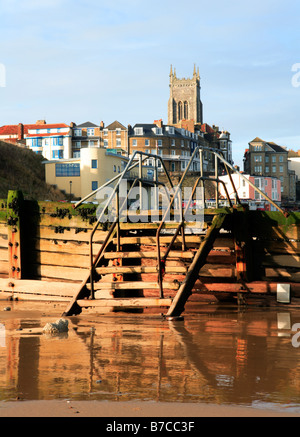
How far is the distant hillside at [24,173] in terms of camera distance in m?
58.5

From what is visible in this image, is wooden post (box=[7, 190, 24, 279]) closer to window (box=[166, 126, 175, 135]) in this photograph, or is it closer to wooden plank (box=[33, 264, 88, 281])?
wooden plank (box=[33, 264, 88, 281])

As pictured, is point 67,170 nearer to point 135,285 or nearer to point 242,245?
point 242,245

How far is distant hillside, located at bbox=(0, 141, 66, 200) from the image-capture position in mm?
58459

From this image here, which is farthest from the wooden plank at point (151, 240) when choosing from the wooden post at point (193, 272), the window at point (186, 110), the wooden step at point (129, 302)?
the window at point (186, 110)

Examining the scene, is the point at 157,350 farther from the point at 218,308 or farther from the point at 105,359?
the point at 218,308

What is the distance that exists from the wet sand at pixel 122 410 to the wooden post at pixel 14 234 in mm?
8841

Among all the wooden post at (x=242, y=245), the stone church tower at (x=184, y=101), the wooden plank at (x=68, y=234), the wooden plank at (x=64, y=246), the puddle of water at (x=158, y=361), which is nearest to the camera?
the puddle of water at (x=158, y=361)

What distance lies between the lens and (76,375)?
5.38 metres

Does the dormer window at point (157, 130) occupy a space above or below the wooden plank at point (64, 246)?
above

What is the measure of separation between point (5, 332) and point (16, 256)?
16.5 feet

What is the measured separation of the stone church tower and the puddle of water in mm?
173897

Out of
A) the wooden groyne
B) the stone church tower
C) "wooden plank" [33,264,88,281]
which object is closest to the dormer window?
the stone church tower

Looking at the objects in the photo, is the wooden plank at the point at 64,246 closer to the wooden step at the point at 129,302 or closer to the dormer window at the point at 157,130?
the wooden step at the point at 129,302

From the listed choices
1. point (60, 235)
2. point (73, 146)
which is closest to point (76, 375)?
point (60, 235)
